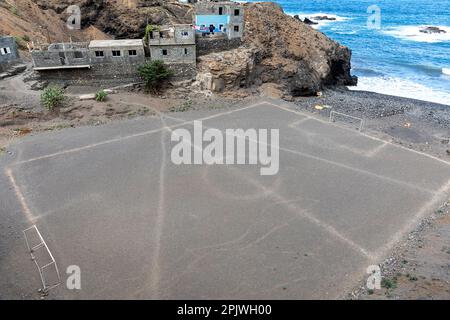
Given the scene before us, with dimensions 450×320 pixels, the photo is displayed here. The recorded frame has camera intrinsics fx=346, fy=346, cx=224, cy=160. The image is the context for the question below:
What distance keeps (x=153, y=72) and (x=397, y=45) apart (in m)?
55.1

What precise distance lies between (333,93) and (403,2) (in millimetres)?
112883

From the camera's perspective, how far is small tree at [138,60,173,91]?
34.6 metres

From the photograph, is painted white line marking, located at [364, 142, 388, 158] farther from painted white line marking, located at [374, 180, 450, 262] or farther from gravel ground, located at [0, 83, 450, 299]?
painted white line marking, located at [374, 180, 450, 262]

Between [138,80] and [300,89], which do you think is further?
[300,89]

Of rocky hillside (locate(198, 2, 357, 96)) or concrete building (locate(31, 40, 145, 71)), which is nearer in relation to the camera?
concrete building (locate(31, 40, 145, 71))

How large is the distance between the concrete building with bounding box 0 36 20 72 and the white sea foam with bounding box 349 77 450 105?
41.1 m

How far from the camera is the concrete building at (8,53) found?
112 ft

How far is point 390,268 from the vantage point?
16.3 meters

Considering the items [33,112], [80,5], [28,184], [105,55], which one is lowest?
[28,184]

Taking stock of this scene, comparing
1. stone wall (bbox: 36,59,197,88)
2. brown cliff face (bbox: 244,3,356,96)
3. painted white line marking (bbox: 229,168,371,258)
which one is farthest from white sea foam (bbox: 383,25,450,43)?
painted white line marking (bbox: 229,168,371,258)

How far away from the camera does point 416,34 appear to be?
76875 millimetres
